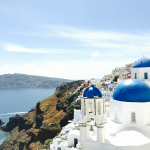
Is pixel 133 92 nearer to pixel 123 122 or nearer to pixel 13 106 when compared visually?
pixel 123 122

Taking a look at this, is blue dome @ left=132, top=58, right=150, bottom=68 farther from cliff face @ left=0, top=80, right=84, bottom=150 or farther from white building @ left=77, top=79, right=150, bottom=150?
cliff face @ left=0, top=80, right=84, bottom=150

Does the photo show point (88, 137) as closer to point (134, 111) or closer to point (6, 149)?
point (134, 111)

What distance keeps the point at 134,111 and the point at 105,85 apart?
33.4m

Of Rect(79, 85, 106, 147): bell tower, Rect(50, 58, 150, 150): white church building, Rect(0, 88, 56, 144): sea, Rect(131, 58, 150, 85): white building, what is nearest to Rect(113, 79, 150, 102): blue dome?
Rect(50, 58, 150, 150): white church building

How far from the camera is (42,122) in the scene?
38.7m

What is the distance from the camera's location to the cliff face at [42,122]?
31156 millimetres

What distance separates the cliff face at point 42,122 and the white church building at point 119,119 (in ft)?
68.3

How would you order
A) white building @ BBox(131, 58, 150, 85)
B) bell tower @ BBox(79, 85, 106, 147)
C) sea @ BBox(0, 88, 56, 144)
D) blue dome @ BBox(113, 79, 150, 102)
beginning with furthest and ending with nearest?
sea @ BBox(0, 88, 56, 144) < white building @ BBox(131, 58, 150, 85) < blue dome @ BBox(113, 79, 150, 102) < bell tower @ BBox(79, 85, 106, 147)

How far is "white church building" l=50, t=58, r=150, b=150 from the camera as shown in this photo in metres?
10.1

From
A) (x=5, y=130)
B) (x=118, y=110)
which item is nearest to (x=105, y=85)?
(x=118, y=110)

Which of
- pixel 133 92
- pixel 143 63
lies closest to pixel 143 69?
pixel 143 63

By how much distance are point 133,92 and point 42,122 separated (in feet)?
103

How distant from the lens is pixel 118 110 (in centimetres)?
1156

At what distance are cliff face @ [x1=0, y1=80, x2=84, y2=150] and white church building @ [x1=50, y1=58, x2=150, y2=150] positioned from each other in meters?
20.8
